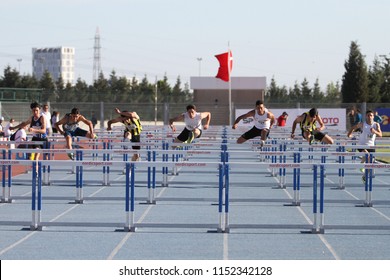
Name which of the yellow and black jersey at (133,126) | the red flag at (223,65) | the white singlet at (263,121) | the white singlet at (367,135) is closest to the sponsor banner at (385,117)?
the red flag at (223,65)

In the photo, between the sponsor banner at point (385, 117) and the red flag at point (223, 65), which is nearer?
the sponsor banner at point (385, 117)

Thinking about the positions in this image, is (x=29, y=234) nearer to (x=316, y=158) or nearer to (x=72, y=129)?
(x=72, y=129)

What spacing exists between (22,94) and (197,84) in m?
14.7

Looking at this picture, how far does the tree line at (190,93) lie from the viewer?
66.9 m

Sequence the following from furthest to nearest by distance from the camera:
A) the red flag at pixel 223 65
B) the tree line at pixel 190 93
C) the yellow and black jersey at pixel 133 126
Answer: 1. the tree line at pixel 190 93
2. the red flag at pixel 223 65
3. the yellow and black jersey at pixel 133 126

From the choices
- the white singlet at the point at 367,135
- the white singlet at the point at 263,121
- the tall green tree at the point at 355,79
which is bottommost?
the white singlet at the point at 367,135

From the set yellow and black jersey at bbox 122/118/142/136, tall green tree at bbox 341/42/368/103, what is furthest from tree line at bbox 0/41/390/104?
yellow and black jersey at bbox 122/118/142/136

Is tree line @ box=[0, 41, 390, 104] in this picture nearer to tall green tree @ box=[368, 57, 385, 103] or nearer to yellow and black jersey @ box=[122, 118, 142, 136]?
tall green tree @ box=[368, 57, 385, 103]

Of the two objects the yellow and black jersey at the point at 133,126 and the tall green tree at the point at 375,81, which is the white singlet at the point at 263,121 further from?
the tall green tree at the point at 375,81

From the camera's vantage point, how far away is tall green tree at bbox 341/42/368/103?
2713 inches

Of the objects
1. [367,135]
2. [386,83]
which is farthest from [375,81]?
[367,135]

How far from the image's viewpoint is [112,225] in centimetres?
1198

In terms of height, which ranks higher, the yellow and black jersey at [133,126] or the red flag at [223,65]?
the red flag at [223,65]

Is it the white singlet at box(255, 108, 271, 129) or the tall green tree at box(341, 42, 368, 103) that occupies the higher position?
the tall green tree at box(341, 42, 368, 103)
